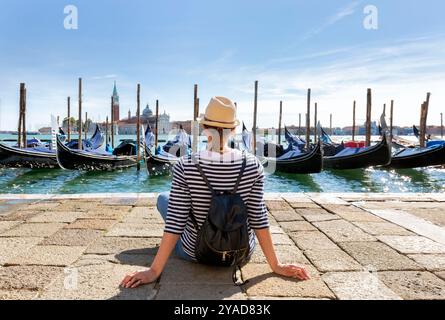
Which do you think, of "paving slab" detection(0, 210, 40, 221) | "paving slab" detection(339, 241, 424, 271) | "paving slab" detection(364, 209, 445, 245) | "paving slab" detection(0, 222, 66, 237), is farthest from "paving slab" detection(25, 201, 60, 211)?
"paving slab" detection(364, 209, 445, 245)

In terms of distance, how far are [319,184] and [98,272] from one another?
9643mm

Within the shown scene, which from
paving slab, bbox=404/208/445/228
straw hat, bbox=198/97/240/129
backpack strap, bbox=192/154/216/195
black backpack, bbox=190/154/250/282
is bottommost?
paving slab, bbox=404/208/445/228

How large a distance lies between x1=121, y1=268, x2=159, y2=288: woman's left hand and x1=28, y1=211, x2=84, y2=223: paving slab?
1.49 meters

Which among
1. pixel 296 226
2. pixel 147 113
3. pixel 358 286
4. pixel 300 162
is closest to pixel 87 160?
pixel 300 162

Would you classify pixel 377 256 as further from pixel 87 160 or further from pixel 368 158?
pixel 87 160

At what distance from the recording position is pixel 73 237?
7.97ft

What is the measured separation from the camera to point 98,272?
1792mm

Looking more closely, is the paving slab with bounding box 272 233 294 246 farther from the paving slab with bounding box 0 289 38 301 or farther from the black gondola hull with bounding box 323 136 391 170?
the black gondola hull with bounding box 323 136 391 170

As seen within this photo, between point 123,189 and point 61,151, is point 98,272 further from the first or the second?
point 61,151

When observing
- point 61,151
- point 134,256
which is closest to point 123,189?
point 61,151

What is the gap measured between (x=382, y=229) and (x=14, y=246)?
2.38m

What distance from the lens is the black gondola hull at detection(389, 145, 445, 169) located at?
1230 cm

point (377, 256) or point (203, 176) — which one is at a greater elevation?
point (203, 176)

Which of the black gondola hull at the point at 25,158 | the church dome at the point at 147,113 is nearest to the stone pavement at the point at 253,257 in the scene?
the black gondola hull at the point at 25,158
